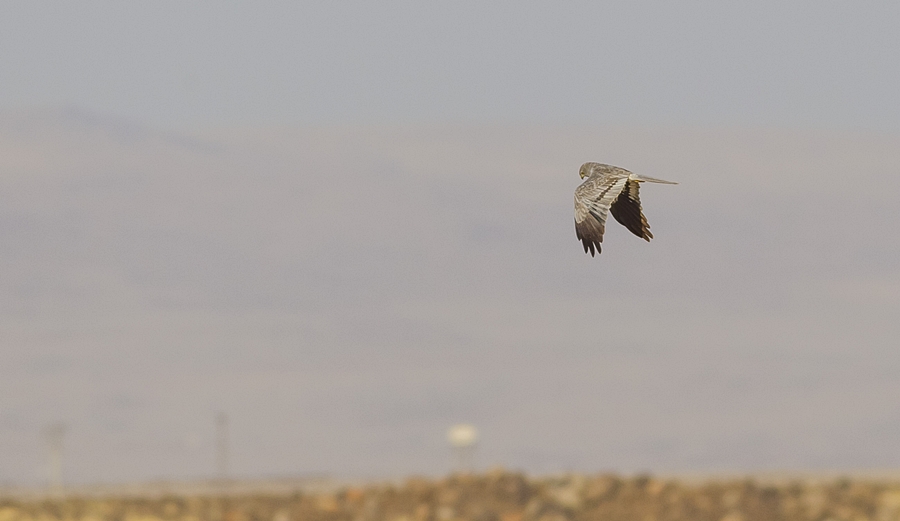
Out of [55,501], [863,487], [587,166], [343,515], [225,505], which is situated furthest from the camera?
[55,501]

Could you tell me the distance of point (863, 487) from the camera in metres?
60.2

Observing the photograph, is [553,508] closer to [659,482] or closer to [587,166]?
[659,482]

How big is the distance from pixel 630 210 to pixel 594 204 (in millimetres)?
1346

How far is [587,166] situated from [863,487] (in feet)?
159

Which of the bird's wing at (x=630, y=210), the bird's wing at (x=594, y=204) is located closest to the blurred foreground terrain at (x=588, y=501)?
the bird's wing at (x=630, y=210)

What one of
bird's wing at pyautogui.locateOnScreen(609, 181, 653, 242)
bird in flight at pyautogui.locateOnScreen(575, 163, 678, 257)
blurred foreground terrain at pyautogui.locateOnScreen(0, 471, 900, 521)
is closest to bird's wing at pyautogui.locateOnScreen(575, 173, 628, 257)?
bird in flight at pyautogui.locateOnScreen(575, 163, 678, 257)

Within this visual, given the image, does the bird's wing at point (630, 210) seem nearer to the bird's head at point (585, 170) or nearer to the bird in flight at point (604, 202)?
the bird in flight at point (604, 202)

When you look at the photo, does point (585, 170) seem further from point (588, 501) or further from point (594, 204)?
point (588, 501)

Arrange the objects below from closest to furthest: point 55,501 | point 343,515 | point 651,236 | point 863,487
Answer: point 651,236 < point 343,515 < point 863,487 < point 55,501

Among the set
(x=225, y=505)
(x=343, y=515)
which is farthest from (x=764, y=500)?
(x=225, y=505)

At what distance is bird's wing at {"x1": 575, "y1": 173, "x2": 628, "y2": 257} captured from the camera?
43.4 ft

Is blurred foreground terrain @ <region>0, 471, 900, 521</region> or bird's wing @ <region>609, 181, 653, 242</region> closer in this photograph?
bird's wing @ <region>609, 181, 653, 242</region>

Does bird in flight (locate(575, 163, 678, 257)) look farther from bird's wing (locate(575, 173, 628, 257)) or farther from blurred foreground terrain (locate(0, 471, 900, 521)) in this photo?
blurred foreground terrain (locate(0, 471, 900, 521))

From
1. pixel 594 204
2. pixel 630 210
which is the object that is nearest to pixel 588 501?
pixel 630 210
